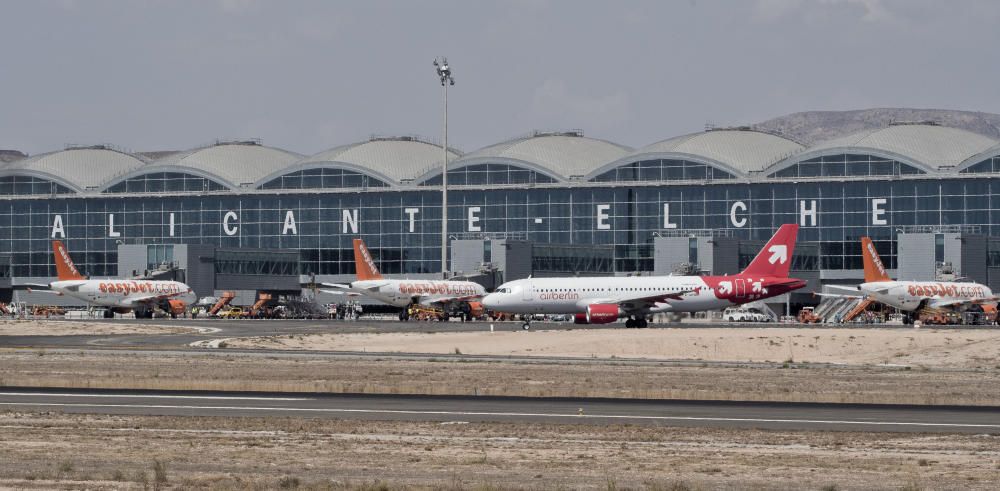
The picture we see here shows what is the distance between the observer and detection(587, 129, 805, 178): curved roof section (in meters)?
152

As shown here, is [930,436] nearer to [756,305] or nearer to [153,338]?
[153,338]

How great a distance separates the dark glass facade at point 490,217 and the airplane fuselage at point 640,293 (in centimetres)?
5457

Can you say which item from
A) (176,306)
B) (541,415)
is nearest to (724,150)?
(176,306)

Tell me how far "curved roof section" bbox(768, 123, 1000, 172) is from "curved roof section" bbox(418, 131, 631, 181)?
889 inches

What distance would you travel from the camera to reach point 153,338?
77.4 metres

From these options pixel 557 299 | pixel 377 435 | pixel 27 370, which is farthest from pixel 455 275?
pixel 377 435

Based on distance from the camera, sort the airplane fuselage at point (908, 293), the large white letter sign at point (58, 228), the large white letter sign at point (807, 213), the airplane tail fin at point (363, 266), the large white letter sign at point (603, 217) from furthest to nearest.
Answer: the large white letter sign at point (58, 228), the large white letter sign at point (603, 217), the large white letter sign at point (807, 213), the airplane tail fin at point (363, 266), the airplane fuselage at point (908, 293)

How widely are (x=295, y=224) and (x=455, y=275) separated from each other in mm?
30782

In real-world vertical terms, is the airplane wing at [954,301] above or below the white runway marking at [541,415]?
above

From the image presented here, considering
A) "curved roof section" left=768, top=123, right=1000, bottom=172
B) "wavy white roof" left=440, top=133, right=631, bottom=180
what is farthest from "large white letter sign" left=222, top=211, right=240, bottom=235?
"curved roof section" left=768, top=123, right=1000, bottom=172

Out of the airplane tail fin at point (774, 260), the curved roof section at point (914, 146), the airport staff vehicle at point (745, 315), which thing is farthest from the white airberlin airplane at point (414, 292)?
the curved roof section at point (914, 146)

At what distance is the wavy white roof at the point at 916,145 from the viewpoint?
144500mm

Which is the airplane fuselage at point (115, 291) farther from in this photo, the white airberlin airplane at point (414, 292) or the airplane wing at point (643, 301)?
the airplane wing at point (643, 301)

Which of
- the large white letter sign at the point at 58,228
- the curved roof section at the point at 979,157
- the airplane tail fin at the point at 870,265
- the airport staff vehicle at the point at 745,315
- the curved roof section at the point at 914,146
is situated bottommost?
A: the airport staff vehicle at the point at 745,315
